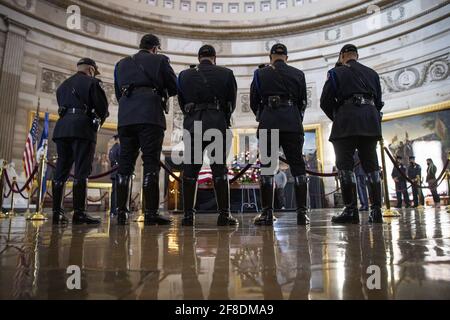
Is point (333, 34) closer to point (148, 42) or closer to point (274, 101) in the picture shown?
point (274, 101)

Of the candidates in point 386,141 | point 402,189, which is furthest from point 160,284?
point 386,141

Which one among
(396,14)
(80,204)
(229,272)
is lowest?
(229,272)

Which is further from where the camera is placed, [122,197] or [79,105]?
[79,105]

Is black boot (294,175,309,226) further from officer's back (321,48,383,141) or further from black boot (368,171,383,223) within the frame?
black boot (368,171,383,223)

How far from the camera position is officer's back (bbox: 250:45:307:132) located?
3.62 metres

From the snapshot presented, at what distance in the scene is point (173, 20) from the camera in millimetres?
17109

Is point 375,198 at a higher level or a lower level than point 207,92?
lower

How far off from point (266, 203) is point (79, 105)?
2686 millimetres

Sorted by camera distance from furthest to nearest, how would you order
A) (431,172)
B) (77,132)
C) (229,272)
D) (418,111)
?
(418,111) → (431,172) → (77,132) → (229,272)

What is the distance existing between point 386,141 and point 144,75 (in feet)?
41.6

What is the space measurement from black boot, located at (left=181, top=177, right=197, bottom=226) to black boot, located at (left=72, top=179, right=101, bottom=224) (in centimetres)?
117

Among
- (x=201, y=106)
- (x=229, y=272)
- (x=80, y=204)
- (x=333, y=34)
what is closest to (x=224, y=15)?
(x=333, y=34)

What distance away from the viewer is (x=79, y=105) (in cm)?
414

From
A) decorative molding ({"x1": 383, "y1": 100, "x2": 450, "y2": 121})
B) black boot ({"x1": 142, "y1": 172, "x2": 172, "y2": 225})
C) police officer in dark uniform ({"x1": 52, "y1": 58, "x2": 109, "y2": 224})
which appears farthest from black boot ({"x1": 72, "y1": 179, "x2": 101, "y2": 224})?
decorative molding ({"x1": 383, "y1": 100, "x2": 450, "y2": 121})
